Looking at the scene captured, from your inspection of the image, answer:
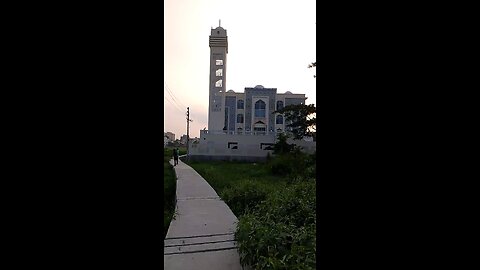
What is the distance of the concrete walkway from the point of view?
291cm

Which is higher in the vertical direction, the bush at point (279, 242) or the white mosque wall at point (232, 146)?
the white mosque wall at point (232, 146)

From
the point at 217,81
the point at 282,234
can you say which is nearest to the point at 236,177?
the point at 282,234

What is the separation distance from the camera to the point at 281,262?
238 cm

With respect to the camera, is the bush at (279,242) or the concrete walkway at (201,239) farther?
the concrete walkway at (201,239)

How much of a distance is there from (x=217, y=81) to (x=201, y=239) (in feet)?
76.7

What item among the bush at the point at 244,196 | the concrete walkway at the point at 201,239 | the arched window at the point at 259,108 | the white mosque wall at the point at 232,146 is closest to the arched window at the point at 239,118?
the arched window at the point at 259,108

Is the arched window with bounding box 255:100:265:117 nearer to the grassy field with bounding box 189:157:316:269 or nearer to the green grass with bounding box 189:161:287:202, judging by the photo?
the green grass with bounding box 189:161:287:202

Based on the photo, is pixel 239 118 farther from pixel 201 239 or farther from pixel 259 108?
pixel 201 239

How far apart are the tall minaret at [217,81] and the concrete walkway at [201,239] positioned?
1987 centimetres

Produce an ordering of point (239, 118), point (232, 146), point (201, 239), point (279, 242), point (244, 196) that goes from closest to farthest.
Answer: point (279, 242) → point (201, 239) → point (244, 196) → point (232, 146) → point (239, 118)

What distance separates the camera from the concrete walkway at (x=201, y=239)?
2907mm

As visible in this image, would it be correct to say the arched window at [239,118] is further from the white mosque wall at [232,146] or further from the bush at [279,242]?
the bush at [279,242]

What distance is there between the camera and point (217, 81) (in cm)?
2627
